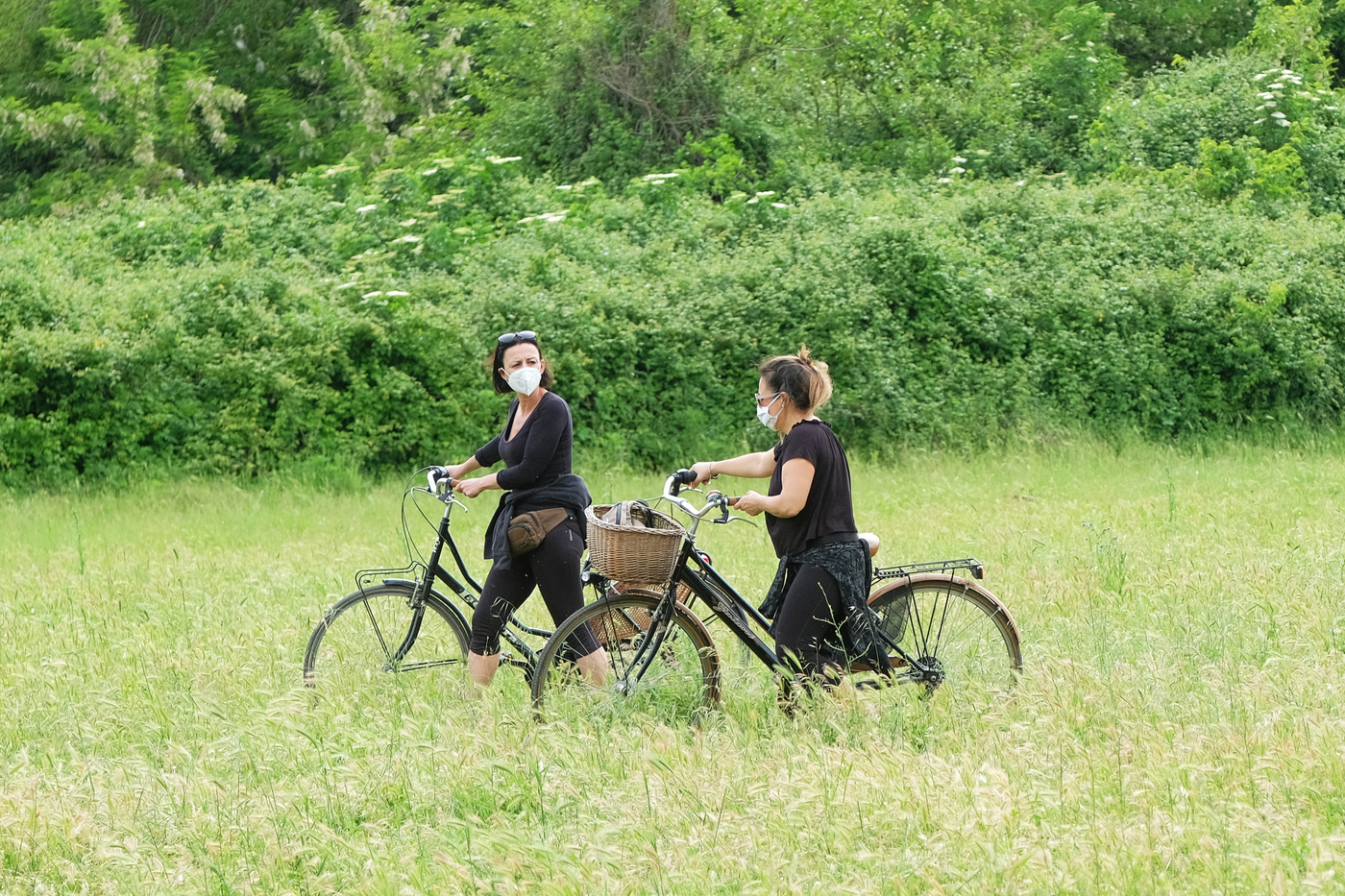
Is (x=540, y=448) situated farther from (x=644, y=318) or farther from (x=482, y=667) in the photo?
(x=644, y=318)

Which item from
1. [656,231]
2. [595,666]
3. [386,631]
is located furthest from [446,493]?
[656,231]

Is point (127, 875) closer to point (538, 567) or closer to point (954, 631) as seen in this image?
point (538, 567)

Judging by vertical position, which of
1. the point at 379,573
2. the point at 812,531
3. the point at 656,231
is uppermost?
the point at 656,231

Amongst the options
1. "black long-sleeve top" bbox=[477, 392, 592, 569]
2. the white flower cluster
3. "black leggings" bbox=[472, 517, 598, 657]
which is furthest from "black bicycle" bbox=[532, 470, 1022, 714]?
the white flower cluster

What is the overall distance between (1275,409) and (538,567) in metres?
11.9

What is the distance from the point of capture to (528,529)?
5.86m

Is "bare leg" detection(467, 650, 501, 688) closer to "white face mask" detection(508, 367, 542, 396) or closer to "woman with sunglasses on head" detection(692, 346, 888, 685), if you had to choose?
"white face mask" detection(508, 367, 542, 396)

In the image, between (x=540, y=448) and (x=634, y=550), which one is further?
(x=540, y=448)

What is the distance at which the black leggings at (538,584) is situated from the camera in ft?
19.6

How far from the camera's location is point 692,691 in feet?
18.7

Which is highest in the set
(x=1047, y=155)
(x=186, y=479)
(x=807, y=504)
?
(x=1047, y=155)

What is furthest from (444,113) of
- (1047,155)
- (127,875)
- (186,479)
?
(127,875)

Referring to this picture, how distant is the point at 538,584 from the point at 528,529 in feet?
1.08

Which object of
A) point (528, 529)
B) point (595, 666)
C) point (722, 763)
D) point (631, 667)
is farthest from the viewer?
point (528, 529)
